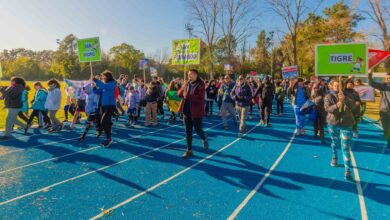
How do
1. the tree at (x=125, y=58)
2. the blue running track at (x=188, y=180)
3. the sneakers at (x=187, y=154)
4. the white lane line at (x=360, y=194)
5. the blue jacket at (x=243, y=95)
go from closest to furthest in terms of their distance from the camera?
the white lane line at (x=360, y=194)
the blue running track at (x=188, y=180)
the sneakers at (x=187, y=154)
the blue jacket at (x=243, y=95)
the tree at (x=125, y=58)

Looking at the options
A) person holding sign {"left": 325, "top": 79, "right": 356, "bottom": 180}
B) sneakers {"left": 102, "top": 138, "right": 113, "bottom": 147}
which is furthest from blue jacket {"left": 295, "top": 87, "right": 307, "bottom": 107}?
sneakers {"left": 102, "top": 138, "right": 113, "bottom": 147}

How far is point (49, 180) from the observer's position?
4836 millimetres

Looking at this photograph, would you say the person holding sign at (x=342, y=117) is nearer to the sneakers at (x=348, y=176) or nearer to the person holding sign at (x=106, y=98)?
the sneakers at (x=348, y=176)

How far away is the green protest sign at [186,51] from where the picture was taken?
8591mm

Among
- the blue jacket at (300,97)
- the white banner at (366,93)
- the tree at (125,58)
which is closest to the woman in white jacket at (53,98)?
the blue jacket at (300,97)

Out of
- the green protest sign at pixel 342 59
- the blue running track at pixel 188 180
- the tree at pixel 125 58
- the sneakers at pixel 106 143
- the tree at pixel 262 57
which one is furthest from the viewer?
the tree at pixel 262 57

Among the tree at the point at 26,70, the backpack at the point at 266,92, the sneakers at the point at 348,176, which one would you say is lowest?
the sneakers at the point at 348,176

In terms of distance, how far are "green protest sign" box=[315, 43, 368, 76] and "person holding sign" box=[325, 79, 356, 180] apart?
499 millimetres

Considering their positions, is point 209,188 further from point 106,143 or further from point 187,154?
point 106,143

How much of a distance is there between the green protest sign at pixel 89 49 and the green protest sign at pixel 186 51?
2607 millimetres

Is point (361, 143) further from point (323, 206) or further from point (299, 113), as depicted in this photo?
point (323, 206)

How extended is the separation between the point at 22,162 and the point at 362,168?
24.9 ft

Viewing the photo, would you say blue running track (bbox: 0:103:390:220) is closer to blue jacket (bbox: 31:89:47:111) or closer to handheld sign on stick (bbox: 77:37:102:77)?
blue jacket (bbox: 31:89:47:111)

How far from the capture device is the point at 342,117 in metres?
4.83
